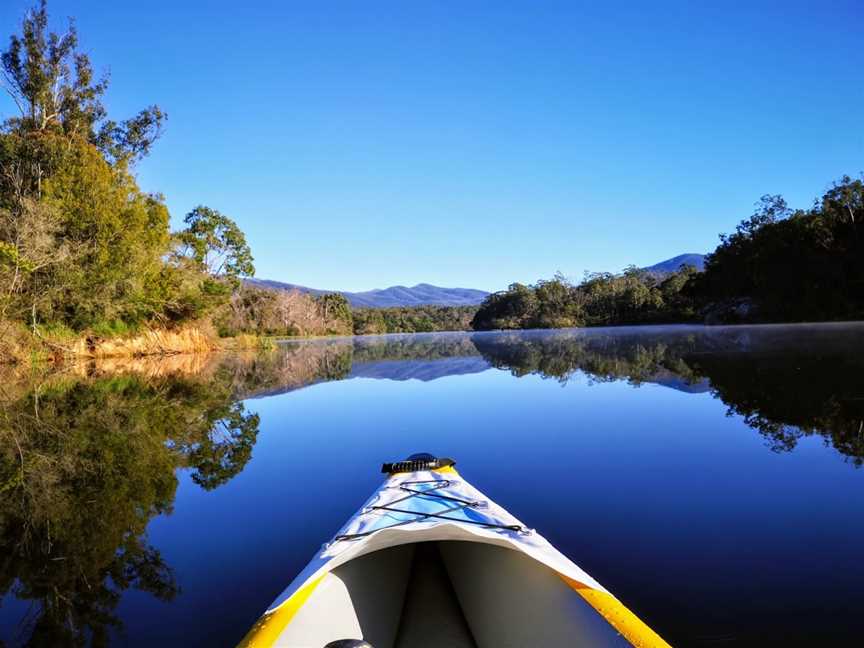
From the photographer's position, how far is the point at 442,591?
2.54 metres

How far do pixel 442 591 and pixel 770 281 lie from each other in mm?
42379

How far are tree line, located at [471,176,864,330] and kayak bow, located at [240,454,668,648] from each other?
38.4 meters

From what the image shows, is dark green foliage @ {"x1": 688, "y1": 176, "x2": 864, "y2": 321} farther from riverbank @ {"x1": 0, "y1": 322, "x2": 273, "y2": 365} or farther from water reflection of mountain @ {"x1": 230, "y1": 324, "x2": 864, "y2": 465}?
riverbank @ {"x1": 0, "y1": 322, "x2": 273, "y2": 365}

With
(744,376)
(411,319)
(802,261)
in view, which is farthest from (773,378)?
(411,319)

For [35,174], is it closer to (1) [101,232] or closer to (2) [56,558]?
(1) [101,232]

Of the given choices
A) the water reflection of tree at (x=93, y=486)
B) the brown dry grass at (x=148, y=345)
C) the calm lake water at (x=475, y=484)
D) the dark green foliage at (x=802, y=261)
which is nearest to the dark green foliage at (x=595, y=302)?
the dark green foliage at (x=802, y=261)

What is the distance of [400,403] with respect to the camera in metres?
8.95

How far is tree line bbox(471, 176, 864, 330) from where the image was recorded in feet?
105

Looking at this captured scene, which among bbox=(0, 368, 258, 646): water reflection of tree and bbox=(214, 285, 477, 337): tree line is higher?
bbox=(214, 285, 477, 337): tree line

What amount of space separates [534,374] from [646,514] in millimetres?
8740

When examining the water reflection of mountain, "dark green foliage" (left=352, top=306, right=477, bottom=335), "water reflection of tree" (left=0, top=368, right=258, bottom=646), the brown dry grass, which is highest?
"dark green foliage" (left=352, top=306, right=477, bottom=335)

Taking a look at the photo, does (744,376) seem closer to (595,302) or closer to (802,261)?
(802,261)

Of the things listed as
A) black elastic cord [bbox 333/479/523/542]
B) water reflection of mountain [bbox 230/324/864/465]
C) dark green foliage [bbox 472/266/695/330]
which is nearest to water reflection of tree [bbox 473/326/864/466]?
water reflection of mountain [bbox 230/324/864/465]

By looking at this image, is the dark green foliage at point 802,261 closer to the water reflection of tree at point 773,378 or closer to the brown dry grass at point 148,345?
the water reflection of tree at point 773,378
